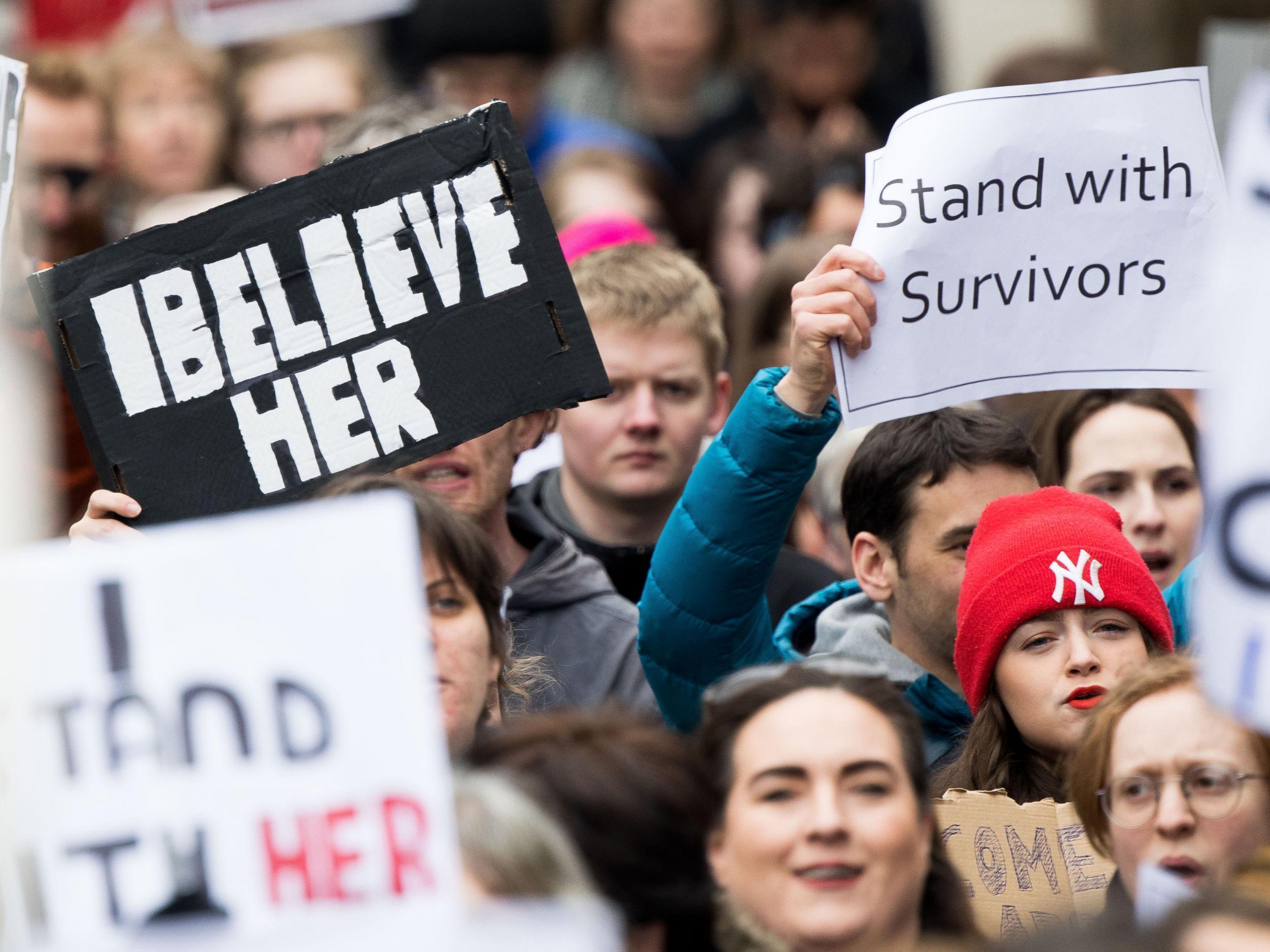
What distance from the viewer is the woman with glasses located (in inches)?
114

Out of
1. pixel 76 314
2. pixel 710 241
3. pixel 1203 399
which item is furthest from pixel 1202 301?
pixel 710 241

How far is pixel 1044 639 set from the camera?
144 inches

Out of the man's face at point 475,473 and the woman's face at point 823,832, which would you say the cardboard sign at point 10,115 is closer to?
the man's face at point 475,473

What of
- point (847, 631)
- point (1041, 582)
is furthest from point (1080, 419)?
point (1041, 582)

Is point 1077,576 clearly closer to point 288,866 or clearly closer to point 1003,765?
point 1003,765

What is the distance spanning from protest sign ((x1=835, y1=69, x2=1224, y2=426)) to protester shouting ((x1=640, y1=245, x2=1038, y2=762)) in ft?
0.48

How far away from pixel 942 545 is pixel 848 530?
0.24m

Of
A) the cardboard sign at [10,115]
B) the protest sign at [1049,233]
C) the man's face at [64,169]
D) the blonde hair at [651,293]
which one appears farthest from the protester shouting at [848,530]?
the man's face at [64,169]

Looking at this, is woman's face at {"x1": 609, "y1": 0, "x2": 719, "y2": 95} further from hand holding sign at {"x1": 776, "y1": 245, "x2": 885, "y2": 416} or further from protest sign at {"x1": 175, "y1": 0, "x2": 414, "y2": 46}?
hand holding sign at {"x1": 776, "y1": 245, "x2": 885, "y2": 416}

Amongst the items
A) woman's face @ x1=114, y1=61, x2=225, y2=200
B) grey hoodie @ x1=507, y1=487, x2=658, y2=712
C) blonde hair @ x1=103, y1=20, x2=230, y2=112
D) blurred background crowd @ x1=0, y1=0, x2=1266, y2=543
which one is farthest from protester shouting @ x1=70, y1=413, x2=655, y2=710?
blonde hair @ x1=103, y1=20, x2=230, y2=112

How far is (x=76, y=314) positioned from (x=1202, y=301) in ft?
6.67

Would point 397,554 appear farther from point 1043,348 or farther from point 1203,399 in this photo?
point 1203,399

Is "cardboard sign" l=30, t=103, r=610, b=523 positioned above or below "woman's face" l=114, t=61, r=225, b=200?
below

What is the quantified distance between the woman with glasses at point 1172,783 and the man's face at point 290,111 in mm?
4381
